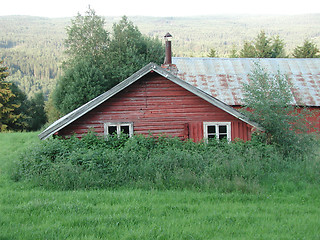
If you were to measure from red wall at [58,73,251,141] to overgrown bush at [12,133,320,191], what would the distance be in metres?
1.69

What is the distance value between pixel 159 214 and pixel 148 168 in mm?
3015

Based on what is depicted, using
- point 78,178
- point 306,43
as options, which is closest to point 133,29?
point 306,43

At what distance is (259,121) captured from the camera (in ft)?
44.9

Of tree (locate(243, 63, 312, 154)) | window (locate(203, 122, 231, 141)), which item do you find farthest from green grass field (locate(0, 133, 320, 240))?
window (locate(203, 122, 231, 141))

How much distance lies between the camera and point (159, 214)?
7.30 m

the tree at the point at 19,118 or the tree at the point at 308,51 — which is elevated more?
the tree at the point at 308,51

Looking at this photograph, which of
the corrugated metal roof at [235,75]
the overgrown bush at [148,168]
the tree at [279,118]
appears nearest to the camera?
the overgrown bush at [148,168]

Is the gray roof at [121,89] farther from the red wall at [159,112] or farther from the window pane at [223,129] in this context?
the window pane at [223,129]

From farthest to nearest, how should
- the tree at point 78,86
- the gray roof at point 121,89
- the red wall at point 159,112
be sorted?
1. the tree at point 78,86
2. the red wall at point 159,112
3. the gray roof at point 121,89

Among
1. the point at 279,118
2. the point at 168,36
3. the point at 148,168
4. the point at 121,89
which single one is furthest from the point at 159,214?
the point at 168,36

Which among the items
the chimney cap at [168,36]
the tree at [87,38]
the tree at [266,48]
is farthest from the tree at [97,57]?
the tree at [266,48]

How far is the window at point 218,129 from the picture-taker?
47.2 ft

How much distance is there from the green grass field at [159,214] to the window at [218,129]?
5.24 m

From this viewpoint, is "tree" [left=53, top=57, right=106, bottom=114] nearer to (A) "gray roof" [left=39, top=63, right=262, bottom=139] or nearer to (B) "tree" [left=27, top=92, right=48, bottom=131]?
(B) "tree" [left=27, top=92, right=48, bottom=131]
